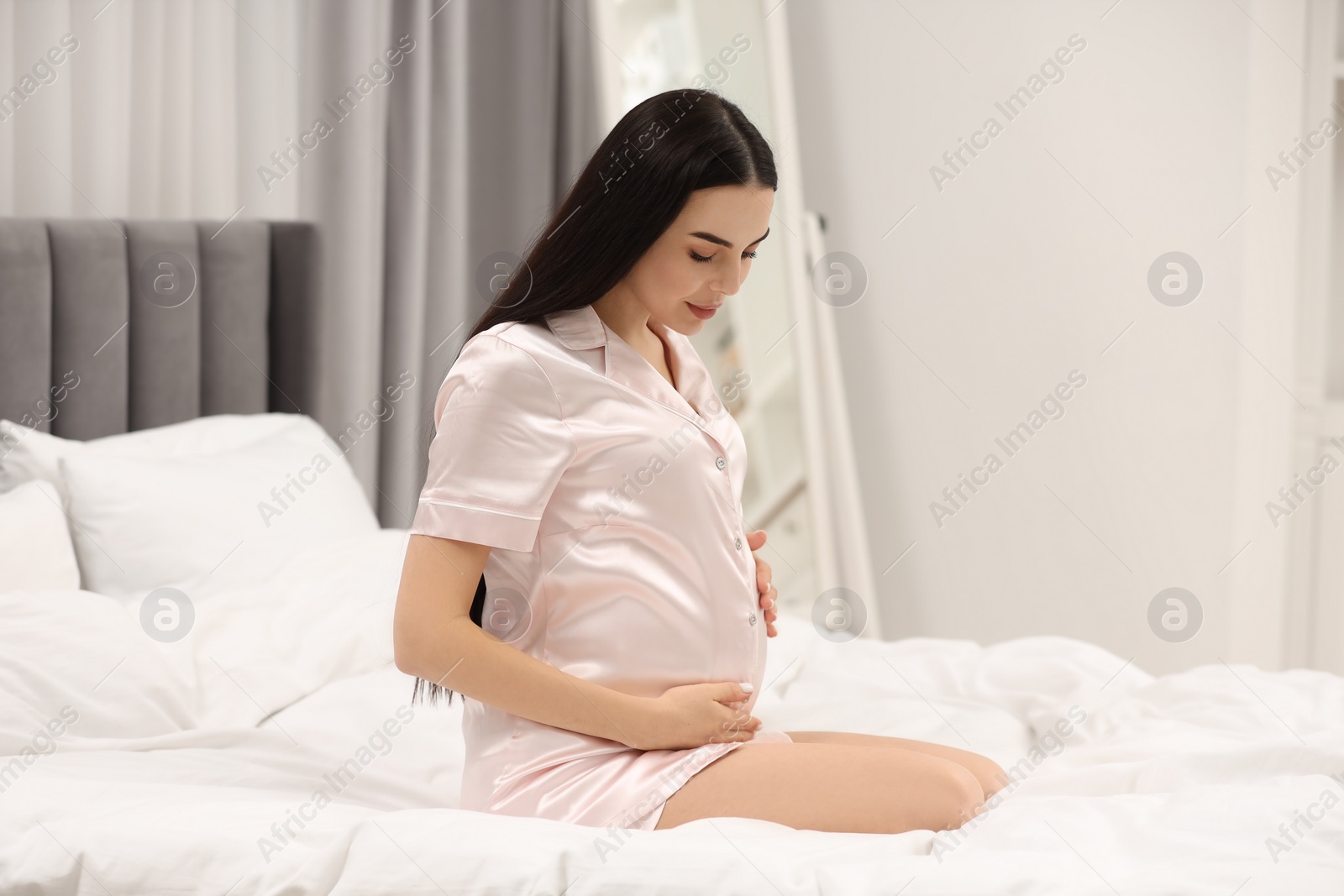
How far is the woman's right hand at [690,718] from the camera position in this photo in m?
1.10

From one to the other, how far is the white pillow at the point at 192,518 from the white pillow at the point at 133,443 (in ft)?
0.10

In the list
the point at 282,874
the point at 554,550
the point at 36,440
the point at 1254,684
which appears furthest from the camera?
the point at 36,440

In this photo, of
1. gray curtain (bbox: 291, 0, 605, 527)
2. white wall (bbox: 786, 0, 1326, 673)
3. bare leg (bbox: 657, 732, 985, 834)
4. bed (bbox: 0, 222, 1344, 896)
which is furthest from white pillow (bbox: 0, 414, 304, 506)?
white wall (bbox: 786, 0, 1326, 673)

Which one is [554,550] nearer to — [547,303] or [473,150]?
[547,303]

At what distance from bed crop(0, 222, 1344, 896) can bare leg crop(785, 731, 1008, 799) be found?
3 cm

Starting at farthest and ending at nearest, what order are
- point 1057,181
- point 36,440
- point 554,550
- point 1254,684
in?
point 1057,181
point 36,440
point 1254,684
point 554,550

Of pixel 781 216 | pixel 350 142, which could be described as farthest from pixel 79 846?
pixel 781 216

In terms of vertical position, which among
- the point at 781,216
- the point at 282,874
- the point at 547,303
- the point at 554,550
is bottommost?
the point at 282,874

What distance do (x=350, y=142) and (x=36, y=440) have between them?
95cm

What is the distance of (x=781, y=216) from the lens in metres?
2.89

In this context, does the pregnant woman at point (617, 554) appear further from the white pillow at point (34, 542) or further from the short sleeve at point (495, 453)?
the white pillow at point (34, 542)

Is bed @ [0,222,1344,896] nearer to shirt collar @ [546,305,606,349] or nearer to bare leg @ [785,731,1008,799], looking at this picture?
bare leg @ [785,731,1008,799]

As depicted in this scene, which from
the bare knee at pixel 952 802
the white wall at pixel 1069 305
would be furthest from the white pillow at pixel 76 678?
the white wall at pixel 1069 305

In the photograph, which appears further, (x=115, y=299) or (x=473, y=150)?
(x=473, y=150)
